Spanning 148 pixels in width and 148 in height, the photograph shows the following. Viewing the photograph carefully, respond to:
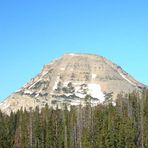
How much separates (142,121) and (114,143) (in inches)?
935

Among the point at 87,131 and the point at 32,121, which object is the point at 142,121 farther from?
the point at 32,121

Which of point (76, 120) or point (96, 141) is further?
point (76, 120)

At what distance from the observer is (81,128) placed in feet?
518

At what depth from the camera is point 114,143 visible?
430 feet

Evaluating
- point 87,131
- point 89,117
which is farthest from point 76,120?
point 87,131

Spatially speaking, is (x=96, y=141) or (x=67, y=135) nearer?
(x=96, y=141)

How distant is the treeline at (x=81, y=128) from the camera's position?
131750 millimetres

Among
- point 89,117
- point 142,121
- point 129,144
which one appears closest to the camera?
point 129,144

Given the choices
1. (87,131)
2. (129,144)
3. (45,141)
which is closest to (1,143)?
(45,141)

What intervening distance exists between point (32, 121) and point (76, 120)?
14.5 m

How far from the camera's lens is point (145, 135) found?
13962 centimetres

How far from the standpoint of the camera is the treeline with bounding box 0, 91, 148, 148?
432 feet

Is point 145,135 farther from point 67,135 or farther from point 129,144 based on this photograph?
point 67,135

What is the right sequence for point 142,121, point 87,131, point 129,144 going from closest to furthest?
point 129,144 → point 87,131 → point 142,121
